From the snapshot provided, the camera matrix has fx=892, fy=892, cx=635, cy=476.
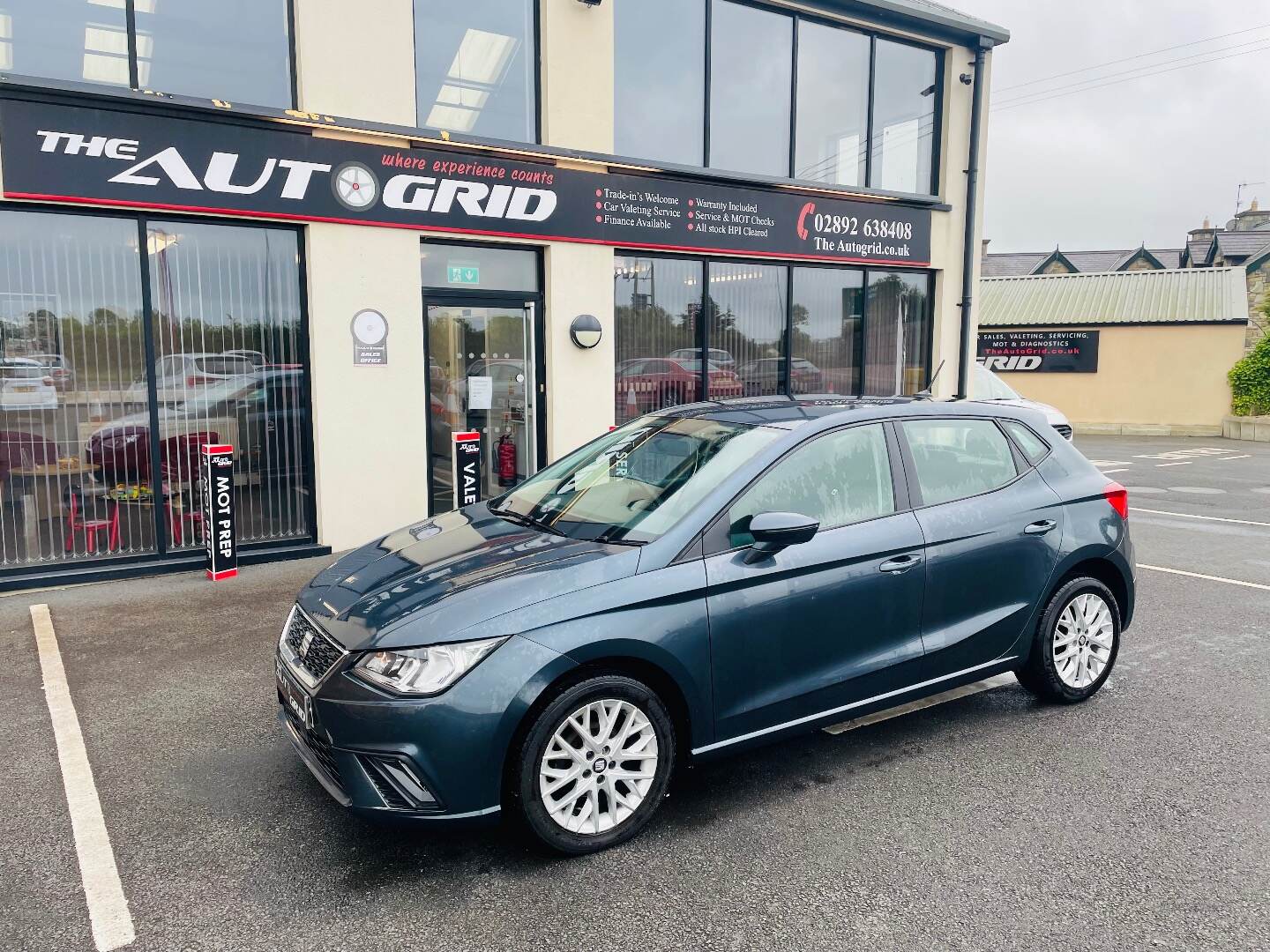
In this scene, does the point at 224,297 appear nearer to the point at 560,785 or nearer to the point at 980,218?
the point at 560,785

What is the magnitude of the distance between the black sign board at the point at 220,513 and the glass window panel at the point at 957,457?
17.7ft

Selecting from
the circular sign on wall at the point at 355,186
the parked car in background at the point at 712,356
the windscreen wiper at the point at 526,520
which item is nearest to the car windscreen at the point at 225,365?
the circular sign on wall at the point at 355,186

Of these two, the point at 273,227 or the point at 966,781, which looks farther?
the point at 273,227

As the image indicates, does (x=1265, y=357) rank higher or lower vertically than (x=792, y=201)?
lower

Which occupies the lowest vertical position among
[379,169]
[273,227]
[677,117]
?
[273,227]

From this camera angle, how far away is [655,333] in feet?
32.3

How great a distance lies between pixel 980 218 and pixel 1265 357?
16.6 m

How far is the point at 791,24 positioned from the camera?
10523mm

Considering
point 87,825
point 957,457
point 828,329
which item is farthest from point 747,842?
point 828,329

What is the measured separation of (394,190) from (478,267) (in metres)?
1.10

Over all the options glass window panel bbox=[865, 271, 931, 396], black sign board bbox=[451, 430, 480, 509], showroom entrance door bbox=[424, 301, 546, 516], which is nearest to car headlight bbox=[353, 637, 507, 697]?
black sign board bbox=[451, 430, 480, 509]

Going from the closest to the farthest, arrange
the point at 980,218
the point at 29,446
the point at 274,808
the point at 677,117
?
the point at 274,808
the point at 29,446
the point at 677,117
the point at 980,218

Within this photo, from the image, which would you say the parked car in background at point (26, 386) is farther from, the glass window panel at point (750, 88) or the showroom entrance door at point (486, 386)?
the glass window panel at point (750, 88)

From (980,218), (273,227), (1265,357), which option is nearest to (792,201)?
(980,218)
